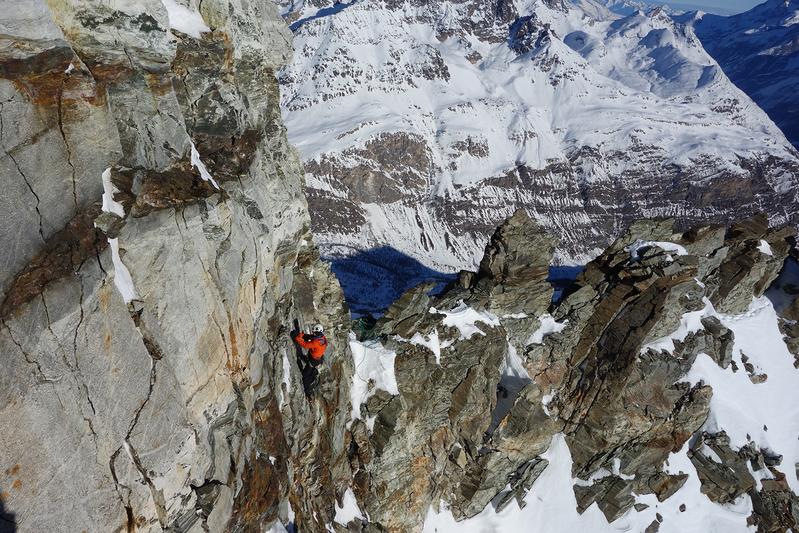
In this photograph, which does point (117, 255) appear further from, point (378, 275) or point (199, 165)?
point (378, 275)

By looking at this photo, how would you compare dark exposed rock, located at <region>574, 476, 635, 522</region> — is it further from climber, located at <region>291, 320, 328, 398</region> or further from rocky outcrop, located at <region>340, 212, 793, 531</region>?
climber, located at <region>291, 320, 328, 398</region>

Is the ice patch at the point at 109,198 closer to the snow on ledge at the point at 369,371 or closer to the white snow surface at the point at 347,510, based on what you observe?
the snow on ledge at the point at 369,371

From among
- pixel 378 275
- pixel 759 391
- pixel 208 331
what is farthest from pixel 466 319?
pixel 378 275

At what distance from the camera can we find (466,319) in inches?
1227

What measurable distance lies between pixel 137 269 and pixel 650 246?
36708mm

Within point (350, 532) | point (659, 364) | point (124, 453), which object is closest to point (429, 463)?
point (350, 532)

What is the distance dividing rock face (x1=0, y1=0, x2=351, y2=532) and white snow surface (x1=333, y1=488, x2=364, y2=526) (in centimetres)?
778

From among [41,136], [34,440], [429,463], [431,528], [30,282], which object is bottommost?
[431,528]

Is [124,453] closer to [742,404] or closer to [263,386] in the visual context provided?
[263,386]

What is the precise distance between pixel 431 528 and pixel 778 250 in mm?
42343

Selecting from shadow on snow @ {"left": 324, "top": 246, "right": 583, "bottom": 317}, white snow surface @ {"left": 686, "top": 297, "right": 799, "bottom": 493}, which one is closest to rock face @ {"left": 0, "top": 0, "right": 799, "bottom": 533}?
white snow surface @ {"left": 686, "top": 297, "right": 799, "bottom": 493}

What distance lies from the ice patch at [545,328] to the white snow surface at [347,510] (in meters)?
16.6

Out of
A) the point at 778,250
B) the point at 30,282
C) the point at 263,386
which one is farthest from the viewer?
the point at 778,250

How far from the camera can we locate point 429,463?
28.5m
